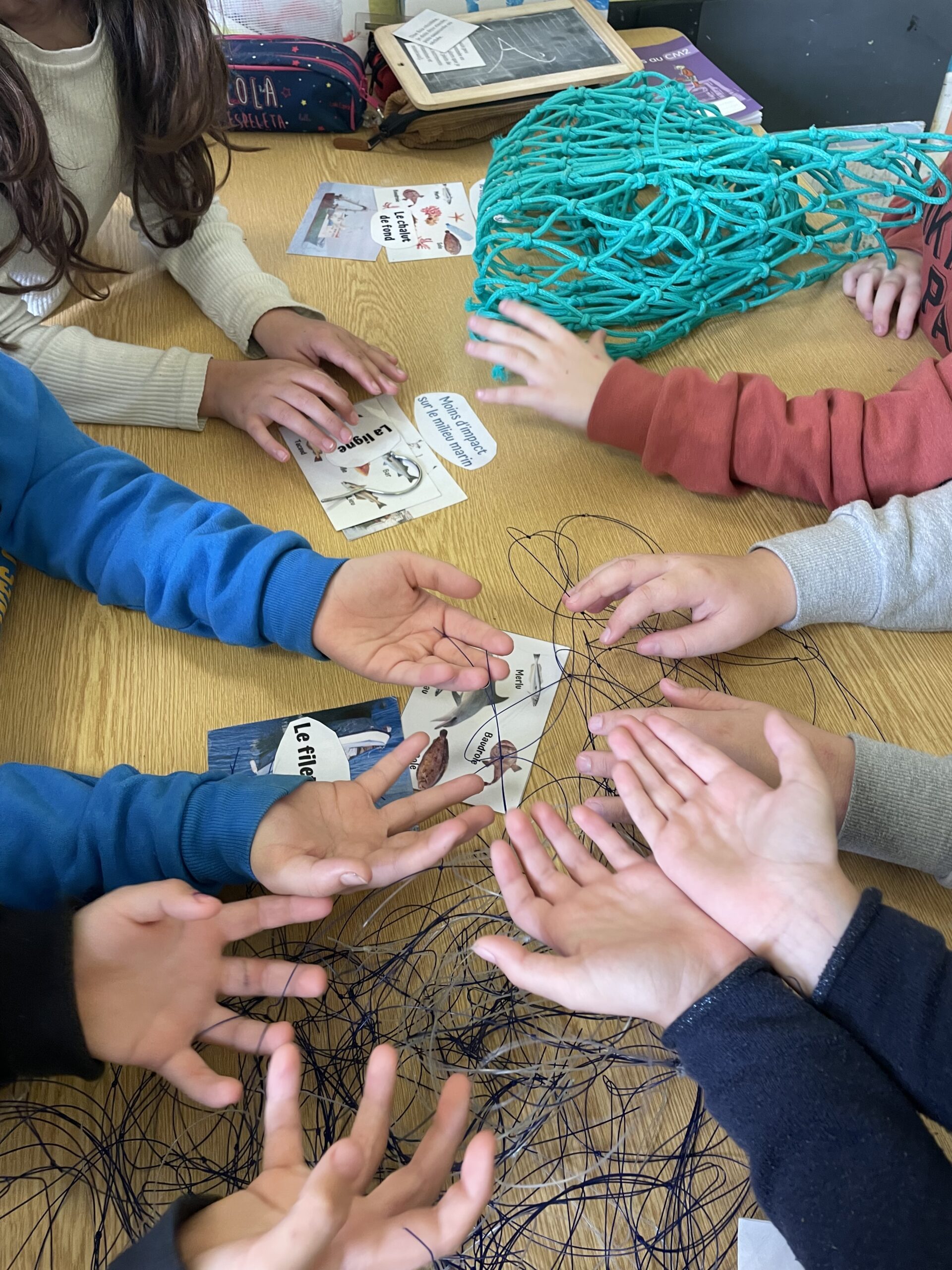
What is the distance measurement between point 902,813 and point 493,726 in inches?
11.9

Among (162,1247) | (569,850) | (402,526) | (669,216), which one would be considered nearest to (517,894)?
(569,850)

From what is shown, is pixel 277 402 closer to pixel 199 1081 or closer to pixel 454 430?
pixel 454 430

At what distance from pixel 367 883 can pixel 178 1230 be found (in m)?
0.20

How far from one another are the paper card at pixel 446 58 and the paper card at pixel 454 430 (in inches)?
22.8

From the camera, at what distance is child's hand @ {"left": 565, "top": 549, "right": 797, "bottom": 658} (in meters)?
0.71

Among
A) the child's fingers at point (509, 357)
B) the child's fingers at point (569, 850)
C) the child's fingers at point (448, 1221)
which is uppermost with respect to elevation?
the child's fingers at point (509, 357)

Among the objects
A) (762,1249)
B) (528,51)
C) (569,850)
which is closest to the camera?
(762,1249)

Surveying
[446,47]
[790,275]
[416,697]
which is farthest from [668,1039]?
[446,47]

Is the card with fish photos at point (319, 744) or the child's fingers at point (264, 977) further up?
the card with fish photos at point (319, 744)

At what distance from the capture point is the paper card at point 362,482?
83 cm

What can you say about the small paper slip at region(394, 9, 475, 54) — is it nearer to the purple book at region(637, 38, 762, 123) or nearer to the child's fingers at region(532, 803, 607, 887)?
the purple book at region(637, 38, 762, 123)

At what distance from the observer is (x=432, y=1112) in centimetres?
54

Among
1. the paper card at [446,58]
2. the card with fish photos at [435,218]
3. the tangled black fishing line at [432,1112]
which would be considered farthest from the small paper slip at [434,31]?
the tangled black fishing line at [432,1112]

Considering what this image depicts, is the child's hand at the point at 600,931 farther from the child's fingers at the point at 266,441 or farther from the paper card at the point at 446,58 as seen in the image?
the paper card at the point at 446,58
